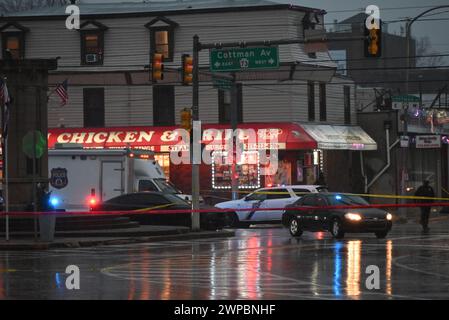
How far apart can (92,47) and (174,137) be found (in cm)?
703

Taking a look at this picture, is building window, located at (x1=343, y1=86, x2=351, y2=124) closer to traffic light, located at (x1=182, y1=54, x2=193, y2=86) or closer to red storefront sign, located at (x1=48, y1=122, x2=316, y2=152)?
red storefront sign, located at (x1=48, y1=122, x2=316, y2=152)

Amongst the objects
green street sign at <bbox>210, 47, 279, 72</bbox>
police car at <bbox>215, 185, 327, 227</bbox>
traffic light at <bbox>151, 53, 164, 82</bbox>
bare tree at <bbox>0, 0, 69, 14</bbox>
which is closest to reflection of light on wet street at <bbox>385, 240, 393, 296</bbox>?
green street sign at <bbox>210, 47, 279, 72</bbox>

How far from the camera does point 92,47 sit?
159 feet

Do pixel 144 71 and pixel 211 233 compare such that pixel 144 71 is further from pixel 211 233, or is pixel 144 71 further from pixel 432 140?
pixel 211 233

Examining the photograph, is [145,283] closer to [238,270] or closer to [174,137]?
[238,270]

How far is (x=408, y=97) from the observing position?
39.7 metres

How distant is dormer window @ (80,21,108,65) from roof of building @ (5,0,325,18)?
787 millimetres

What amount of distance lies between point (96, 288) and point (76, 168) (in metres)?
22.2

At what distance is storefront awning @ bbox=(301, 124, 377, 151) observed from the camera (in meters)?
45.2

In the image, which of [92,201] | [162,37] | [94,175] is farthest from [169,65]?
[92,201]

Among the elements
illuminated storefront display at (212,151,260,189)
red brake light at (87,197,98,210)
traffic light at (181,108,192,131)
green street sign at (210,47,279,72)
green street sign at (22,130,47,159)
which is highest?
green street sign at (210,47,279,72)

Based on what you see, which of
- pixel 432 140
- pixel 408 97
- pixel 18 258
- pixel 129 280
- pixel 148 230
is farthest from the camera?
pixel 432 140

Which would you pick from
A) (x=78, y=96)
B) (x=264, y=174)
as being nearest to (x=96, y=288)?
(x=264, y=174)

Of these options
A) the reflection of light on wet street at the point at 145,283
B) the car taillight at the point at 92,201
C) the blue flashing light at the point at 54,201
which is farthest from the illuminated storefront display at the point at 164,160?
the reflection of light on wet street at the point at 145,283
